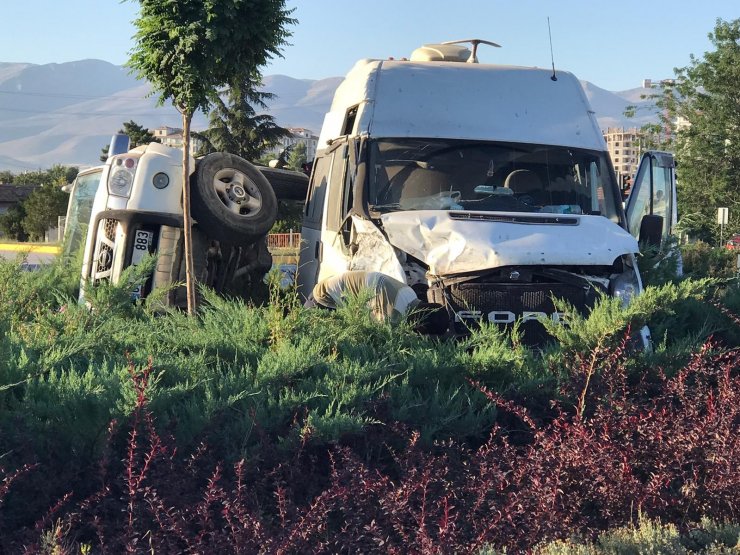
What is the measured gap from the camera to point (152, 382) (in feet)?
16.0

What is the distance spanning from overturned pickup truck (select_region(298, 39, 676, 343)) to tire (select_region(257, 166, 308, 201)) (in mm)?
765

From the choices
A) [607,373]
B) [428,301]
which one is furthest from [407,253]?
[607,373]

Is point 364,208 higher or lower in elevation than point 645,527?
higher

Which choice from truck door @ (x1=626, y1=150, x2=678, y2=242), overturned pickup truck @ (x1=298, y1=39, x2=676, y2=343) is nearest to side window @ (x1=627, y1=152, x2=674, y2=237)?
truck door @ (x1=626, y1=150, x2=678, y2=242)

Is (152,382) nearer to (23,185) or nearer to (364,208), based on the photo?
(364,208)

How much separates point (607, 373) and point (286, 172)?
6.88 metres

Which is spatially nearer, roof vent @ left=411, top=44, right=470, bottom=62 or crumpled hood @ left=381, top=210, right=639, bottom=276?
crumpled hood @ left=381, top=210, right=639, bottom=276

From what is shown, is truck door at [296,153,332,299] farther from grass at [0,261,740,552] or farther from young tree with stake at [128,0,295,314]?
grass at [0,261,740,552]

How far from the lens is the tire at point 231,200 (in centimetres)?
886

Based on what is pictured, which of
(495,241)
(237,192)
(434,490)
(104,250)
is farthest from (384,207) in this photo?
(434,490)

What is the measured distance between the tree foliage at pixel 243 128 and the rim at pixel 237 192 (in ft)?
136

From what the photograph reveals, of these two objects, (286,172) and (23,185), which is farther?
(23,185)

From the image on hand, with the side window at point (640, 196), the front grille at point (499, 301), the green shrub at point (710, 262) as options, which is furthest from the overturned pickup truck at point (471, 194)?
the green shrub at point (710, 262)

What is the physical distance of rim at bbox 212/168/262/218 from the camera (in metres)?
9.10
